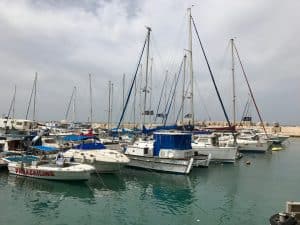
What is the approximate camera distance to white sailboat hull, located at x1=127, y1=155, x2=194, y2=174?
1284 inches

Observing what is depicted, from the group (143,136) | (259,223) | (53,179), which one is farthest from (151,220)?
(143,136)

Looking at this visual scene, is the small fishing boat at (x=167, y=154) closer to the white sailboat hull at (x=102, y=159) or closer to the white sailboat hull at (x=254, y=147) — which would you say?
the white sailboat hull at (x=102, y=159)

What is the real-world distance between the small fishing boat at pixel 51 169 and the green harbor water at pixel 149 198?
606mm

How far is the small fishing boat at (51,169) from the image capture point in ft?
87.8

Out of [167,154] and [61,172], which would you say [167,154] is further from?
[61,172]

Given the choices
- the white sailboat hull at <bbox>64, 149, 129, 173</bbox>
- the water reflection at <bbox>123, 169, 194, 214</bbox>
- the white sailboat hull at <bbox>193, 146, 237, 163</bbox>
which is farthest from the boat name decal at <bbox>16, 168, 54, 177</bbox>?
the white sailboat hull at <bbox>193, 146, 237, 163</bbox>

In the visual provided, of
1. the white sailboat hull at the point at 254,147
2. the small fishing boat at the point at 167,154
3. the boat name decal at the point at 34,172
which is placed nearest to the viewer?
the boat name decal at the point at 34,172

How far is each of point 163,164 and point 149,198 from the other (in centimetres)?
958

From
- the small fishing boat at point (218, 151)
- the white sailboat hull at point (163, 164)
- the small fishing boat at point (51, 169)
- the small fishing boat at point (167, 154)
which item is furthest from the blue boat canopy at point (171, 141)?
the small fishing boat at point (51, 169)

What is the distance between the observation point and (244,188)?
27.9m

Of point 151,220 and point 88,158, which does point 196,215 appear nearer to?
point 151,220

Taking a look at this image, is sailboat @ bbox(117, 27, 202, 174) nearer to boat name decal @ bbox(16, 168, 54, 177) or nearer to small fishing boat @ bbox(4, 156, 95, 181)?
small fishing boat @ bbox(4, 156, 95, 181)

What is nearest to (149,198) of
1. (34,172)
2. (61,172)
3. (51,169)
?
(61,172)

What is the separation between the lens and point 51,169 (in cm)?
2716
